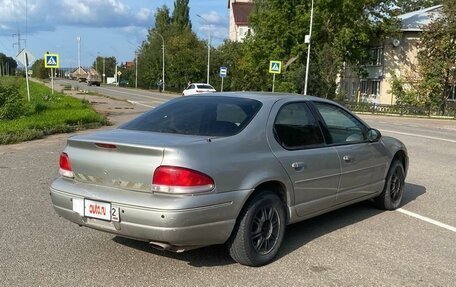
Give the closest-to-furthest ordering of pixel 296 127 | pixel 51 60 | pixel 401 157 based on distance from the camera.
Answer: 1. pixel 296 127
2. pixel 401 157
3. pixel 51 60

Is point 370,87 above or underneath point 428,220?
above

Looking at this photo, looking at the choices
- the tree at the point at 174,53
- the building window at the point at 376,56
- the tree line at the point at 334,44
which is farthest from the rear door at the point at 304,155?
the tree at the point at 174,53

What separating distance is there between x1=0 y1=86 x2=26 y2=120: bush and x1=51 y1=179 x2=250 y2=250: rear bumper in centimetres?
1469

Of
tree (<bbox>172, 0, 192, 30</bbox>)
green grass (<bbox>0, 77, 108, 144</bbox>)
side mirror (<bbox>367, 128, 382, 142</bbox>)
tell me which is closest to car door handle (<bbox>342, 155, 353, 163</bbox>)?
side mirror (<bbox>367, 128, 382, 142</bbox>)

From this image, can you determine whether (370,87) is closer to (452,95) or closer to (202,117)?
(452,95)

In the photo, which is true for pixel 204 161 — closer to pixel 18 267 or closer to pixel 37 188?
pixel 18 267

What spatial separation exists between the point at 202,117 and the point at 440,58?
35.7m

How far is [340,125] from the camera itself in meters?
6.27

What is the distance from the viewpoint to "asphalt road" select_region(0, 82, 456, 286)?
14.4 feet

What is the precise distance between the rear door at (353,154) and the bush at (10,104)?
47.6 feet

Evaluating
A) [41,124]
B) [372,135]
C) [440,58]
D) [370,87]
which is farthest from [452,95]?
[372,135]

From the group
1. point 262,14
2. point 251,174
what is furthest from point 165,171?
point 262,14

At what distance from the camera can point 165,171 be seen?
4.24 metres

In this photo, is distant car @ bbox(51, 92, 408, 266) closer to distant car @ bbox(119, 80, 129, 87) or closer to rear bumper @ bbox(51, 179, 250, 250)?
rear bumper @ bbox(51, 179, 250, 250)
